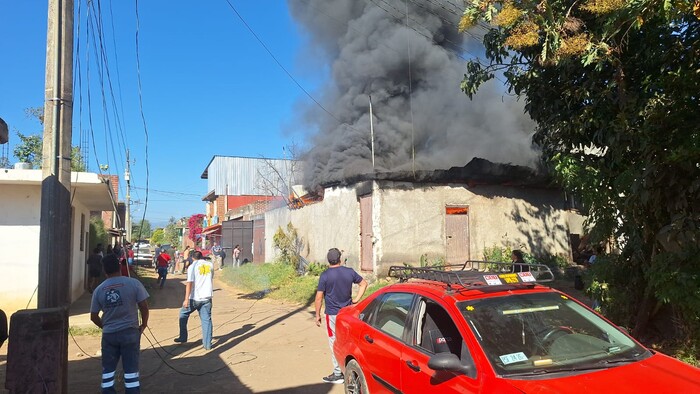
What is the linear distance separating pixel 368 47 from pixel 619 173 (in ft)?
47.8

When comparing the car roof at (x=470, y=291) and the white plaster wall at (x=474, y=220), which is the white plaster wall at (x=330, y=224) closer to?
the white plaster wall at (x=474, y=220)

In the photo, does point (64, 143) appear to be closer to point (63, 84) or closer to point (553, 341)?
point (63, 84)

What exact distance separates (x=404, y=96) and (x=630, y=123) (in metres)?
14.3

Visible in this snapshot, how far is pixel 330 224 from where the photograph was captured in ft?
54.1

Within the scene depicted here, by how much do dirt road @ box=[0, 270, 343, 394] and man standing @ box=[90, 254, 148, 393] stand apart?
3.94 feet

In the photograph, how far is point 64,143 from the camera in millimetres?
4871

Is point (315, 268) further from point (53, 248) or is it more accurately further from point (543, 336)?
point (543, 336)

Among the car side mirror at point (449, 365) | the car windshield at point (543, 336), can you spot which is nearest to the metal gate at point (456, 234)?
the car windshield at point (543, 336)

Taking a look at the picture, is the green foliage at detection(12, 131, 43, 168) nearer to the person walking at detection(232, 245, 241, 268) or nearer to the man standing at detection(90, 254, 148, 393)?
the person walking at detection(232, 245, 241, 268)

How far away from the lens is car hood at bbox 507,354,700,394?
261 centimetres

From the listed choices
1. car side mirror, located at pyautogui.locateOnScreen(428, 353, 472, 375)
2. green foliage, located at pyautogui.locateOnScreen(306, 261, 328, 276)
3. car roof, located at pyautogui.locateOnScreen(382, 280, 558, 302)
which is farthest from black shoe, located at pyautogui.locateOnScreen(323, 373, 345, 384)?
green foliage, located at pyautogui.locateOnScreen(306, 261, 328, 276)

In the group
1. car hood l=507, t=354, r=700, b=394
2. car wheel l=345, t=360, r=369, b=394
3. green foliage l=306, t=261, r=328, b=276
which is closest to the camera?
car hood l=507, t=354, r=700, b=394

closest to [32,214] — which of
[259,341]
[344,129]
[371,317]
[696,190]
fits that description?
[259,341]

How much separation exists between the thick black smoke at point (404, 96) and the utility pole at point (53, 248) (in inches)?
496
